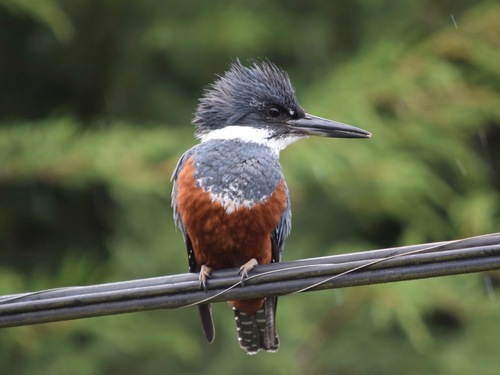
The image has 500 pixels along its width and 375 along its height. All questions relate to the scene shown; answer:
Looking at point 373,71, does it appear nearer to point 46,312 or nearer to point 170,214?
point 170,214

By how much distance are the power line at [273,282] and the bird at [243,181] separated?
0.85ft

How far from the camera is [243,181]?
13.1 feet

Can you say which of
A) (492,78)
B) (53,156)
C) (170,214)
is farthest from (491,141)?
(53,156)

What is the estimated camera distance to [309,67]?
27.9ft

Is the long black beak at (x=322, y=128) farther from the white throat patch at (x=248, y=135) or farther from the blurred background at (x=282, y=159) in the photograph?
the blurred background at (x=282, y=159)

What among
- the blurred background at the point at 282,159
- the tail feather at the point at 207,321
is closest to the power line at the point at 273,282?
the tail feather at the point at 207,321

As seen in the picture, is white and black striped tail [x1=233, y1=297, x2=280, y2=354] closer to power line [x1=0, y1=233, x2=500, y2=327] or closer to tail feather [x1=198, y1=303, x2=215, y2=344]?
tail feather [x1=198, y1=303, x2=215, y2=344]

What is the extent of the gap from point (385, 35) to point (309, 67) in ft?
2.29

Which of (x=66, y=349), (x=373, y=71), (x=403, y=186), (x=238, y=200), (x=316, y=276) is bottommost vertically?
(x=316, y=276)

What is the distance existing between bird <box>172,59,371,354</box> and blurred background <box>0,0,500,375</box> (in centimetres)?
218

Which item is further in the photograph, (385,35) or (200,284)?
(385,35)

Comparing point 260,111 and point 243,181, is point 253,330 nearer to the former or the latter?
point 243,181

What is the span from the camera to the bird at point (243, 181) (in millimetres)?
3979

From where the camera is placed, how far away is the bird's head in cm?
449
